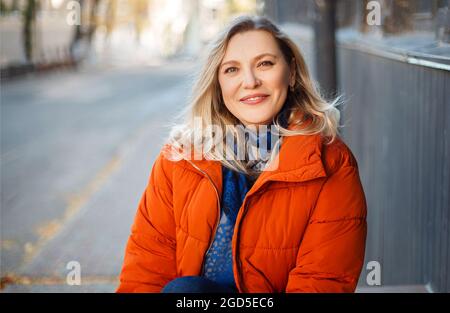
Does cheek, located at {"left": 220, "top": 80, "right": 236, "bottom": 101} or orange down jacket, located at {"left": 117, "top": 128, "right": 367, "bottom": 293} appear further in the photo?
cheek, located at {"left": 220, "top": 80, "right": 236, "bottom": 101}

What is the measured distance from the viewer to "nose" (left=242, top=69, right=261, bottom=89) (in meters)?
2.84

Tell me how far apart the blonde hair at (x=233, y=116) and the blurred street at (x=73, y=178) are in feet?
1.74

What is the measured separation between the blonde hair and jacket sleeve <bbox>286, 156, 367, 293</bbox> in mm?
244

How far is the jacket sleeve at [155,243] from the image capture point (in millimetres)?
2789

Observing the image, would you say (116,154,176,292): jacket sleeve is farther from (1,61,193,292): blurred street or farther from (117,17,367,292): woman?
(1,61,193,292): blurred street

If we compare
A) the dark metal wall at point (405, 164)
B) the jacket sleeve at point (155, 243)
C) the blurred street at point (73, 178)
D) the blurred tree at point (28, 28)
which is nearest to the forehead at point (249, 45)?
the dark metal wall at point (405, 164)

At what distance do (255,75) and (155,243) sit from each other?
A: 30.3 inches

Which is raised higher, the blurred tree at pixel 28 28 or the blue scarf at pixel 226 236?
the blurred tree at pixel 28 28

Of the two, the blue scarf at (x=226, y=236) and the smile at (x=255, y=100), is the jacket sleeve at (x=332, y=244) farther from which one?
the smile at (x=255, y=100)

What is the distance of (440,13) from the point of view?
3992 mm

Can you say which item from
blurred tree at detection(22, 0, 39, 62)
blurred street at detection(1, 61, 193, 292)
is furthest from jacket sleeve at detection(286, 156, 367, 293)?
blurred tree at detection(22, 0, 39, 62)

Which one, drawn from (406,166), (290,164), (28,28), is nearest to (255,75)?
(290,164)
